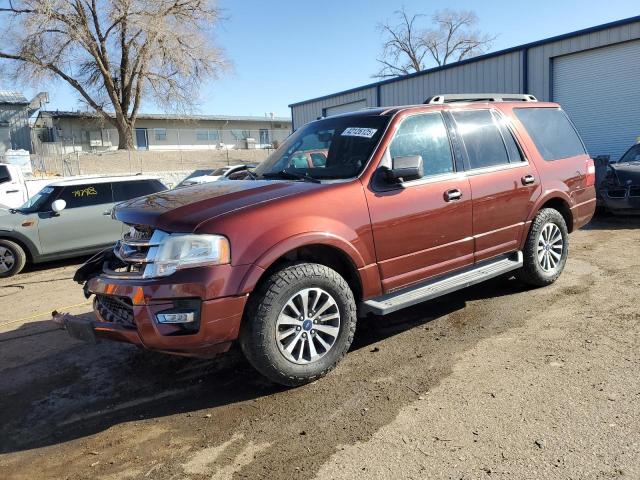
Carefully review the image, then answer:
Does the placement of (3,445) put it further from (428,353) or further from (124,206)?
(428,353)

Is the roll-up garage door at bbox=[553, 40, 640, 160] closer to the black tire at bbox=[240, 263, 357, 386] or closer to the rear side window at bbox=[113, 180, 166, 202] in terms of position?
the rear side window at bbox=[113, 180, 166, 202]

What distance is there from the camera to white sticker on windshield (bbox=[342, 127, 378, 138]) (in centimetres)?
442

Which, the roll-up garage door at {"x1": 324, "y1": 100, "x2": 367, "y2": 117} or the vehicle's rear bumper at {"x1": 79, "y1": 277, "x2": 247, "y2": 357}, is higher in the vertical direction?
the roll-up garage door at {"x1": 324, "y1": 100, "x2": 367, "y2": 117}

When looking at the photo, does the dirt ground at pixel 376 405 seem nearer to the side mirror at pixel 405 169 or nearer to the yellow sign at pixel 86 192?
the side mirror at pixel 405 169

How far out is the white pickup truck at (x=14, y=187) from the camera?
1239 centimetres

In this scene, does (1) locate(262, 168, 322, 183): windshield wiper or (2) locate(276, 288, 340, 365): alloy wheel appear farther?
(1) locate(262, 168, 322, 183): windshield wiper

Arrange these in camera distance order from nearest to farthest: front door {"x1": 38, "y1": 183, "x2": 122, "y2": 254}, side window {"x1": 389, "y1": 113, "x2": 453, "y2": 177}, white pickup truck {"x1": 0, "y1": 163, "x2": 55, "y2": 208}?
side window {"x1": 389, "y1": 113, "x2": 453, "y2": 177}, front door {"x1": 38, "y1": 183, "x2": 122, "y2": 254}, white pickup truck {"x1": 0, "y1": 163, "x2": 55, "y2": 208}

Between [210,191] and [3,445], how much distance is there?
217 cm

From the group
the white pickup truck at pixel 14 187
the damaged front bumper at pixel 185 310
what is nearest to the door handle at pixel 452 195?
the damaged front bumper at pixel 185 310

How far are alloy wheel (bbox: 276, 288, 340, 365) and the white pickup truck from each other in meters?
10.8

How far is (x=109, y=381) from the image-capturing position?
4160mm

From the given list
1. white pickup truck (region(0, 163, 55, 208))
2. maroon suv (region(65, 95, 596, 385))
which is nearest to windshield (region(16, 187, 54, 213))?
white pickup truck (region(0, 163, 55, 208))

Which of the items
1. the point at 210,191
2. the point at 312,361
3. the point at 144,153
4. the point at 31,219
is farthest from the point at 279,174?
the point at 144,153

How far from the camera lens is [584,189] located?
238 inches
